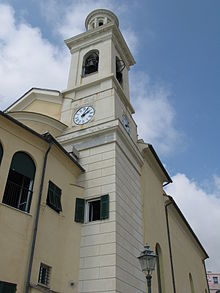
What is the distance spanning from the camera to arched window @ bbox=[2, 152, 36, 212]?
1059 centimetres

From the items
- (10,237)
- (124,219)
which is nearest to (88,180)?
(124,219)

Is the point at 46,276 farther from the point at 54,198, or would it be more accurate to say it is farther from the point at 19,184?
the point at 19,184

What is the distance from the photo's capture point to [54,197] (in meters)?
11.8

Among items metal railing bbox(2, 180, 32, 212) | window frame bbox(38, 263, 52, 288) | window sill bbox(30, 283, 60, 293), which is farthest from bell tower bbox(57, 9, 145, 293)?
metal railing bbox(2, 180, 32, 212)

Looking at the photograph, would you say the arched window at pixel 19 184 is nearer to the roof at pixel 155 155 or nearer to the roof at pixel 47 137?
the roof at pixel 47 137

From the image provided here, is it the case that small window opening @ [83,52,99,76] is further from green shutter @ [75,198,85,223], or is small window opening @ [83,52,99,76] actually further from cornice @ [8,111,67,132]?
green shutter @ [75,198,85,223]

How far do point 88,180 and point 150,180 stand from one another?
5.78 meters

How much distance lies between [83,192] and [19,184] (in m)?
3.11

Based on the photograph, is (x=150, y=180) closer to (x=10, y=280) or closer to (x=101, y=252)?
(x=101, y=252)

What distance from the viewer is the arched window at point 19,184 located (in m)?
10.6

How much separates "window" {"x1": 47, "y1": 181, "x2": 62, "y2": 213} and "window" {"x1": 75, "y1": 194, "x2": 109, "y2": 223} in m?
0.91

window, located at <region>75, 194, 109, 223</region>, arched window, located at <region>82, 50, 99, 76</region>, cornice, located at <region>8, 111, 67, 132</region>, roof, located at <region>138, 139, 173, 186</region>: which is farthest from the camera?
arched window, located at <region>82, 50, 99, 76</region>

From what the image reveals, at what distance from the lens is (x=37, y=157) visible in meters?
11.7

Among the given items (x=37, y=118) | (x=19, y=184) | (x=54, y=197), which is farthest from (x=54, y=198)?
(x=37, y=118)
